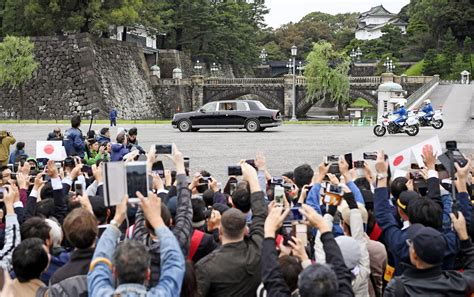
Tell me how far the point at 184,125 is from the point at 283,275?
92.3 ft

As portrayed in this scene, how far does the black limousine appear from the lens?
102ft

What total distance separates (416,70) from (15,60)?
50.8 meters

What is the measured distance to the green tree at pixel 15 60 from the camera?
46844mm

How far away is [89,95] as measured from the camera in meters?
49.2

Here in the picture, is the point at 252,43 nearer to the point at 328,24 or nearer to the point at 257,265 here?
the point at 328,24

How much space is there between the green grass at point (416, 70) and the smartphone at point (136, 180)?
7828 centimetres

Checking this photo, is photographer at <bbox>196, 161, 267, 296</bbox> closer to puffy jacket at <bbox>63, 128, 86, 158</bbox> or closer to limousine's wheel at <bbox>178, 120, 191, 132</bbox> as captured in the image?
puffy jacket at <bbox>63, 128, 86, 158</bbox>

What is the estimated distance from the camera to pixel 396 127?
2662 cm

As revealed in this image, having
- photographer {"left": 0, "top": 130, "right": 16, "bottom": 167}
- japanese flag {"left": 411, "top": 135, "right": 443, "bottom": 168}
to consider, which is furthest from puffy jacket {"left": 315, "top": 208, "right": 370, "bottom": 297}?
photographer {"left": 0, "top": 130, "right": 16, "bottom": 167}

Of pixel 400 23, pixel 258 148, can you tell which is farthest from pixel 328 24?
pixel 258 148

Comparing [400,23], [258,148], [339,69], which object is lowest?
[258,148]

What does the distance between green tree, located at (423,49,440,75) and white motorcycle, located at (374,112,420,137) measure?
54427mm

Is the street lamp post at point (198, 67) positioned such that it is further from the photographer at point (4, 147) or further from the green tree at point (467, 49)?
the photographer at point (4, 147)

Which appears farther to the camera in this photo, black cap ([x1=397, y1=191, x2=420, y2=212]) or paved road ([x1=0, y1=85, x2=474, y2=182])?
paved road ([x1=0, y1=85, x2=474, y2=182])
